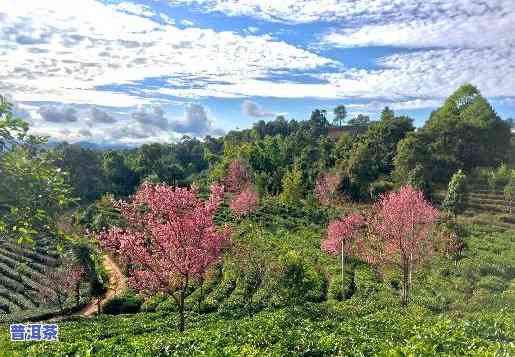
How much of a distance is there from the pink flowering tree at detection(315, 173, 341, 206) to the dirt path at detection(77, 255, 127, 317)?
31.7 m

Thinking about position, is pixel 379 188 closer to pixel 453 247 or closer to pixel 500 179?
pixel 500 179

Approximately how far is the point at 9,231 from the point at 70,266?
29408 millimetres

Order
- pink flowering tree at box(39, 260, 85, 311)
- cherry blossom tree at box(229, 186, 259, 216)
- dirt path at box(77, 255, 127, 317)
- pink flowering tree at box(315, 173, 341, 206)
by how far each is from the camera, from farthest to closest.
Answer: pink flowering tree at box(315, 173, 341, 206)
cherry blossom tree at box(229, 186, 259, 216)
dirt path at box(77, 255, 127, 317)
pink flowering tree at box(39, 260, 85, 311)

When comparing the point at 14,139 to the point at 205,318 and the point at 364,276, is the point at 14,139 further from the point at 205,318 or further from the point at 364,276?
the point at 364,276

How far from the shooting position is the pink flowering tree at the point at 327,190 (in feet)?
211

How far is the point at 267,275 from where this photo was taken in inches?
1286

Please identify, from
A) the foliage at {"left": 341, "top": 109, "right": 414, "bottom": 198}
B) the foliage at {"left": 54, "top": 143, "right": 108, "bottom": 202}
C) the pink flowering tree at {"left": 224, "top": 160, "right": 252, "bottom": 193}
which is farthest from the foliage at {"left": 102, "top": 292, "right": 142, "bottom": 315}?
the foliage at {"left": 54, "top": 143, "right": 108, "bottom": 202}

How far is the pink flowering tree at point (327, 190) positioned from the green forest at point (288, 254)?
1.46 feet

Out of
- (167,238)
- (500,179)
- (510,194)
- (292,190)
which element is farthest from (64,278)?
(500,179)

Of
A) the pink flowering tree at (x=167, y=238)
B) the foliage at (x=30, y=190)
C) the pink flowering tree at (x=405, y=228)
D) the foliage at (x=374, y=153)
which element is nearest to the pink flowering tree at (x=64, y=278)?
the pink flowering tree at (x=167, y=238)

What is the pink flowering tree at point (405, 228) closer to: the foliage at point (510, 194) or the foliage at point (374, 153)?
the foliage at point (510, 194)

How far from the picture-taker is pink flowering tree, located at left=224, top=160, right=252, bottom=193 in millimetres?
68119

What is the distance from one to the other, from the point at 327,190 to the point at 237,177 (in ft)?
50.3

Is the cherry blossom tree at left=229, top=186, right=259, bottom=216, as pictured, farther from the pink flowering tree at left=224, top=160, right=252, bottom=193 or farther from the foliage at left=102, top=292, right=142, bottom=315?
the foliage at left=102, top=292, right=142, bottom=315
